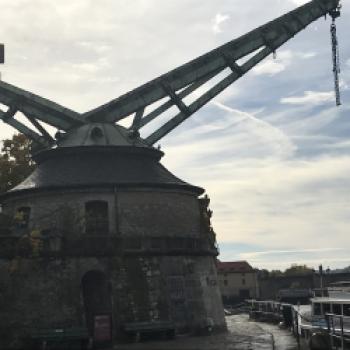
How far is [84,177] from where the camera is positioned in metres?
26.8

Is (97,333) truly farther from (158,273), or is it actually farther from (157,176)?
(157,176)

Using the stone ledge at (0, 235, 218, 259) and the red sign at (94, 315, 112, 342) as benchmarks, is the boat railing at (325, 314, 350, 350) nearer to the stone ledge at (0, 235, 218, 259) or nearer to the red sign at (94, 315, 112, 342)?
the stone ledge at (0, 235, 218, 259)

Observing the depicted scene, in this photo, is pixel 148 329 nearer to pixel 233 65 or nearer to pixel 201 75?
pixel 201 75

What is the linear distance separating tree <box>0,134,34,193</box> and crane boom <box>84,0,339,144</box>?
31.8ft

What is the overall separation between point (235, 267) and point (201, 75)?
62.2 m

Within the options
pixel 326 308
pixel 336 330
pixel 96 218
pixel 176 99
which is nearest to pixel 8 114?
pixel 96 218

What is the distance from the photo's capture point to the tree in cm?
3744

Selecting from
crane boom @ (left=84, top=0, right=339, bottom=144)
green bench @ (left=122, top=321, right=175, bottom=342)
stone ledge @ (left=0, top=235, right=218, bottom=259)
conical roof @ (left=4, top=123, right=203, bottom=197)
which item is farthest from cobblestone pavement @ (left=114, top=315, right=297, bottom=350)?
crane boom @ (left=84, top=0, right=339, bottom=144)

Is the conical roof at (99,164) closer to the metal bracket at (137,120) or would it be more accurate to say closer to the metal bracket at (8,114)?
the metal bracket at (137,120)

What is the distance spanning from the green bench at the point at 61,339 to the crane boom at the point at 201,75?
12.6 m

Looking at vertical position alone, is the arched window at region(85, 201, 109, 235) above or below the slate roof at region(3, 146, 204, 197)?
below

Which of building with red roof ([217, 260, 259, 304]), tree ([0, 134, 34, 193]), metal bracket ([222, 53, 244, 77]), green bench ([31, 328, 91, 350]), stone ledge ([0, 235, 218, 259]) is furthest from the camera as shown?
building with red roof ([217, 260, 259, 304])

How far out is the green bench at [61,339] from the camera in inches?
856

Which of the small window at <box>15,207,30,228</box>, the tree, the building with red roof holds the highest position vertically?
the tree
